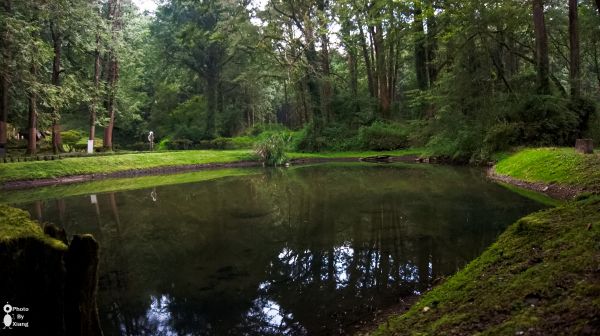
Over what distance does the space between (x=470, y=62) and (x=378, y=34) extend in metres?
15.0

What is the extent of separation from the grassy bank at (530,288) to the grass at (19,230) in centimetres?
292

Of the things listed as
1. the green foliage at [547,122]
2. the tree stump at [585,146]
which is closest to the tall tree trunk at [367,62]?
the green foliage at [547,122]

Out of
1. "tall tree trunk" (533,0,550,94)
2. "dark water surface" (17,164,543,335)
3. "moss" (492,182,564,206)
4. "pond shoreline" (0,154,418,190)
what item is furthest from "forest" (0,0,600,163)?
"dark water surface" (17,164,543,335)

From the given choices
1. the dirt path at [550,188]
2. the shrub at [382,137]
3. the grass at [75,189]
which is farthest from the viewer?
the shrub at [382,137]

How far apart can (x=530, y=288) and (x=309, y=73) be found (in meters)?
30.1

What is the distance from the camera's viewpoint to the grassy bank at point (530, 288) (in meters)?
2.59

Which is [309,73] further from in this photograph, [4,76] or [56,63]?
[4,76]

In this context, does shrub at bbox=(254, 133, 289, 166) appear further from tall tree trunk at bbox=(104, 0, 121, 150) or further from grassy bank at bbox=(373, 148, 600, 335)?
grassy bank at bbox=(373, 148, 600, 335)

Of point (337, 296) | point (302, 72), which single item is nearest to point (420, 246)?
→ point (337, 296)

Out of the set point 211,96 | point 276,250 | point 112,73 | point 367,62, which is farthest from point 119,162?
point 367,62

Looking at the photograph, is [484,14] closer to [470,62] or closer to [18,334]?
[470,62]

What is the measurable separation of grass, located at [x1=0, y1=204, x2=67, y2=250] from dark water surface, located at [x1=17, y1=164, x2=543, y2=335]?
1.84 m

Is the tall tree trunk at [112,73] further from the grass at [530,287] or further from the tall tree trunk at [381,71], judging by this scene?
the grass at [530,287]

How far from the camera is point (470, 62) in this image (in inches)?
774
